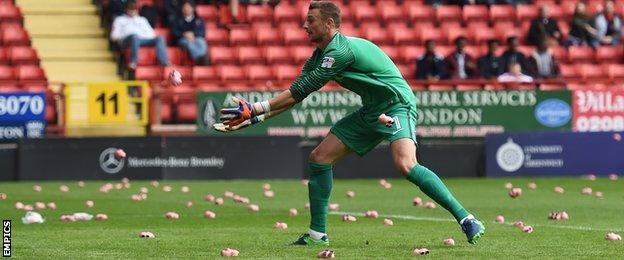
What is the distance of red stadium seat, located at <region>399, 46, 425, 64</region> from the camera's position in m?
27.6

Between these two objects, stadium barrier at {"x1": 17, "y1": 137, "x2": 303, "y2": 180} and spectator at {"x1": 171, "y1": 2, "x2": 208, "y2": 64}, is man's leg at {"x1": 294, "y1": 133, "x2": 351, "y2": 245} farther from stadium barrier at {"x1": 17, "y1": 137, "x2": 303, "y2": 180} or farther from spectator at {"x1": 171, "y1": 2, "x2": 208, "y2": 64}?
spectator at {"x1": 171, "y1": 2, "x2": 208, "y2": 64}

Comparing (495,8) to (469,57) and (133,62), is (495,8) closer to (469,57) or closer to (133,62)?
(469,57)

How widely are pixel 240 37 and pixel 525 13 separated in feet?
19.8

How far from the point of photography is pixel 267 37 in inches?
1097

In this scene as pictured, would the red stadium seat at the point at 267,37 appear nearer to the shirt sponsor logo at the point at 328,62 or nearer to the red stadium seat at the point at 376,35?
the red stadium seat at the point at 376,35

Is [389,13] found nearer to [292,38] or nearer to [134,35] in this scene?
[292,38]

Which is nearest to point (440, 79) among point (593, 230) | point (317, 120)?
point (317, 120)

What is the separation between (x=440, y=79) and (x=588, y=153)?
324cm

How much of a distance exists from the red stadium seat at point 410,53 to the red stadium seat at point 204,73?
11.8ft

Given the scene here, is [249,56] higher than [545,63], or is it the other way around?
[545,63]

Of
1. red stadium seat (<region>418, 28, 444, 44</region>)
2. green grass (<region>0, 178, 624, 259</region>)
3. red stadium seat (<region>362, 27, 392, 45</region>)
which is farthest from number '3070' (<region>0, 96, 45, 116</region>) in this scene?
red stadium seat (<region>418, 28, 444, 44</region>)

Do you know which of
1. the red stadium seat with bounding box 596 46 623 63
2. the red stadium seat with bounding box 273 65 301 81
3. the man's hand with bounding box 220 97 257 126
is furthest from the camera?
the red stadium seat with bounding box 596 46 623 63

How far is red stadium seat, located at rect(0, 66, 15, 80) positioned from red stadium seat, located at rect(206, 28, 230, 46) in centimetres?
375

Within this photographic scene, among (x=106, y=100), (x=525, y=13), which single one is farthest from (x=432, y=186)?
(x=525, y=13)
